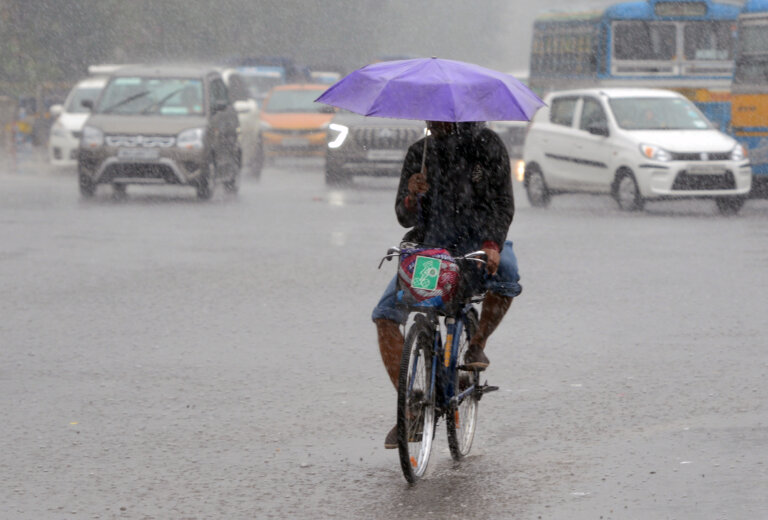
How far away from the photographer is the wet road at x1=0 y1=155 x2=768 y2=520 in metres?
5.93

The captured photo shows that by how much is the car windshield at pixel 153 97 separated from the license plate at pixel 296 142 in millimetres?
7704

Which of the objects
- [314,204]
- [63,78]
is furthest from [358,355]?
[63,78]

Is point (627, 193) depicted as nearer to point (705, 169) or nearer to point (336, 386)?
point (705, 169)

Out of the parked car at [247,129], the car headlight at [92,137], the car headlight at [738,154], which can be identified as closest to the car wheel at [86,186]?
the car headlight at [92,137]

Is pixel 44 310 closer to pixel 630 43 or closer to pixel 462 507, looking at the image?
pixel 462 507

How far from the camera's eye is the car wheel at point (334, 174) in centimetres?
2498

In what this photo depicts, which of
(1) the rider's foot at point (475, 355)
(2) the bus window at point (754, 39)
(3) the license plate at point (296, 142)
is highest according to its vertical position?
(1) the rider's foot at point (475, 355)

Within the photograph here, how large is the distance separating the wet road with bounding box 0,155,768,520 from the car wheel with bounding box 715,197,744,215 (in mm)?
4095

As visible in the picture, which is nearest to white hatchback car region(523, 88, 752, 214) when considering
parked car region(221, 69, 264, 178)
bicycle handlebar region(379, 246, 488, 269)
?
parked car region(221, 69, 264, 178)

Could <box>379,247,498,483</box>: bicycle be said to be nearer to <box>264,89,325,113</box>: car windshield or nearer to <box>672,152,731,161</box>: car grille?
<box>672,152,731,161</box>: car grille

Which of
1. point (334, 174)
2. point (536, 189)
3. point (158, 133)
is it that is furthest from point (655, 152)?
point (334, 174)

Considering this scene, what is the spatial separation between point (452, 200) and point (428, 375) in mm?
697

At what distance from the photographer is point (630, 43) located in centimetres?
2684

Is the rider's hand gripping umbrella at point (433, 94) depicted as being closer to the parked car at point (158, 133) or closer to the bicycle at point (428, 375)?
the bicycle at point (428, 375)
